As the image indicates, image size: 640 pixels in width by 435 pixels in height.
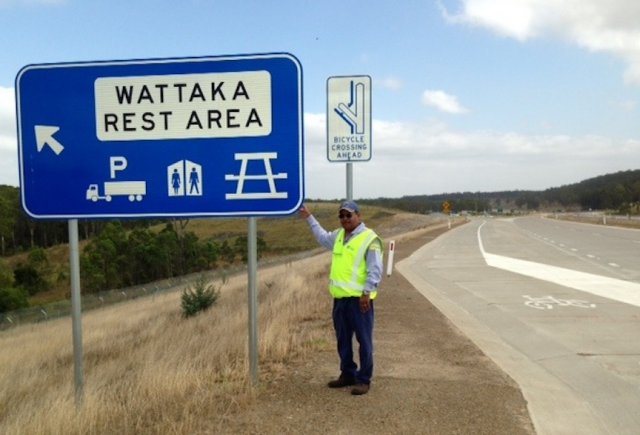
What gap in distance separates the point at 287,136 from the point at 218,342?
131 inches

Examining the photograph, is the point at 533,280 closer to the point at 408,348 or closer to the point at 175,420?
the point at 408,348

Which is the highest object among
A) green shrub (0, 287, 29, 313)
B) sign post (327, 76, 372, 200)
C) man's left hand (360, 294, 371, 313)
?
sign post (327, 76, 372, 200)

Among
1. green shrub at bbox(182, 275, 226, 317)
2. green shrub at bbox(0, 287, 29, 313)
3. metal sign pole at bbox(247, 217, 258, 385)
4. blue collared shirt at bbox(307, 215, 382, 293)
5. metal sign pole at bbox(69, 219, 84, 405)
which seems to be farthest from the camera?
green shrub at bbox(0, 287, 29, 313)

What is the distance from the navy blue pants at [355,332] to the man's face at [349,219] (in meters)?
0.61

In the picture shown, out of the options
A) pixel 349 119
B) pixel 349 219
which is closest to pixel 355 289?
pixel 349 219

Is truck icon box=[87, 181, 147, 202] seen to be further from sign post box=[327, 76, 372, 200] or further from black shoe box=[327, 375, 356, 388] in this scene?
sign post box=[327, 76, 372, 200]

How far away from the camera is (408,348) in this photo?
256 inches

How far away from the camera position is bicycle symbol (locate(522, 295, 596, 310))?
33.1 ft

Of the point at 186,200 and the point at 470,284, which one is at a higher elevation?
the point at 186,200

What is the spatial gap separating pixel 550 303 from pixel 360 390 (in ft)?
23.0

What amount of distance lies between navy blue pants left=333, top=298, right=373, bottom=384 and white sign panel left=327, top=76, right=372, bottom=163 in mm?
3987

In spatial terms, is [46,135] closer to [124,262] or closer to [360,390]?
[360,390]

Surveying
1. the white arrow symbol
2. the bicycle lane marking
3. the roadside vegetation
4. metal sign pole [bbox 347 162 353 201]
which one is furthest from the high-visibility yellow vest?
the roadside vegetation

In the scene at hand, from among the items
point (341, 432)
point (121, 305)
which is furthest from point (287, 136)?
point (121, 305)
